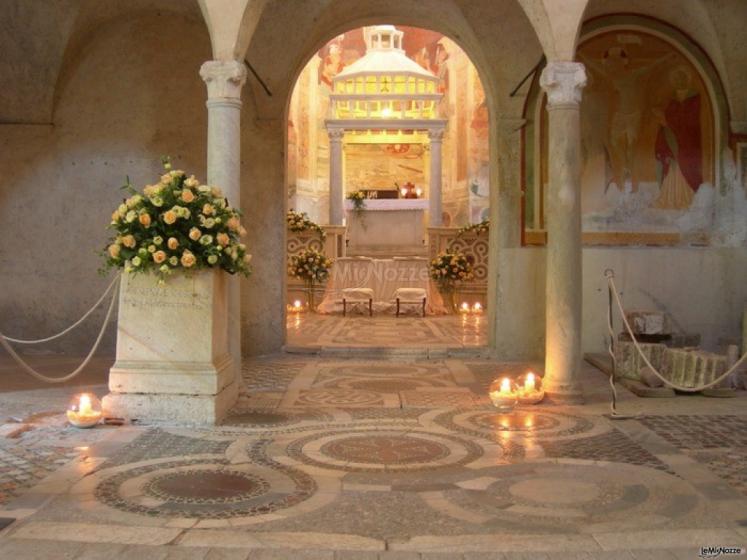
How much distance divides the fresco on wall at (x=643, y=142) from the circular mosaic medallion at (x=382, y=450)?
6.12 m

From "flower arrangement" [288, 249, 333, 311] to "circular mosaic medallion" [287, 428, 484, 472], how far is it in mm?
10416

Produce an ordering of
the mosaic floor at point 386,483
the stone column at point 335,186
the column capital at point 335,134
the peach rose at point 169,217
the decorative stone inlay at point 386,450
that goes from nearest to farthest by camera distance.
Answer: the mosaic floor at point 386,483
the decorative stone inlay at point 386,450
the peach rose at point 169,217
the stone column at point 335,186
the column capital at point 335,134

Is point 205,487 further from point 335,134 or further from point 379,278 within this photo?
point 335,134

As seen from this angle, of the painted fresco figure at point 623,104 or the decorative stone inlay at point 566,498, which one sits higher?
the painted fresco figure at point 623,104

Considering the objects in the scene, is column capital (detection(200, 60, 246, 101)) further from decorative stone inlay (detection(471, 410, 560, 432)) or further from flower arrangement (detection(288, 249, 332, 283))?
flower arrangement (detection(288, 249, 332, 283))

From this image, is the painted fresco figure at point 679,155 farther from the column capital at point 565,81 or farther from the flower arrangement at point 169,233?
the flower arrangement at point 169,233

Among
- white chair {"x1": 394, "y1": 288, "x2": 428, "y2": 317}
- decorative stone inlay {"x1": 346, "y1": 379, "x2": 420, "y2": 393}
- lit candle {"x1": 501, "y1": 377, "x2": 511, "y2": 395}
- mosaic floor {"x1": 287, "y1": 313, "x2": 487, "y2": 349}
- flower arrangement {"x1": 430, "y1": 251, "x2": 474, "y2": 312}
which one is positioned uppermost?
flower arrangement {"x1": 430, "y1": 251, "x2": 474, "y2": 312}

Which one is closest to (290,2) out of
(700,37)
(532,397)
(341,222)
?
(700,37)

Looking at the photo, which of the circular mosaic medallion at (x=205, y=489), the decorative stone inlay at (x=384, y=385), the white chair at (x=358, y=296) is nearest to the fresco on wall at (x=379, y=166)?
the white chair at (x=358, y=296)

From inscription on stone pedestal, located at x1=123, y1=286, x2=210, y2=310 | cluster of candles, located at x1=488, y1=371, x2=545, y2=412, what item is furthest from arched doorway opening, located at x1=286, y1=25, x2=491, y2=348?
inscription on stone pedestal, located at x1=123, y1=286, x2=210, y2=310

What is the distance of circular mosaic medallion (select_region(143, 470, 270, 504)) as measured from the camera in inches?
195

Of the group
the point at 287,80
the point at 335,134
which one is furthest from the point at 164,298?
the point at 335,134

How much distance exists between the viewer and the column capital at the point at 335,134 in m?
24.1

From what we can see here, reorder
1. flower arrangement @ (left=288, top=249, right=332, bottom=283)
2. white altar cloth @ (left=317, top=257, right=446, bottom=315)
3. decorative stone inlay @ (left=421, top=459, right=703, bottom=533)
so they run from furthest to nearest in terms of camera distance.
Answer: white altar cloth @ (left=317, top=257, right=446, bottom=315) < flower arrangement @ (left=288, top=249, right=332, bottom=283) < decorative stone inlay @ (left=421, top=459, right=703, bottom=533)
